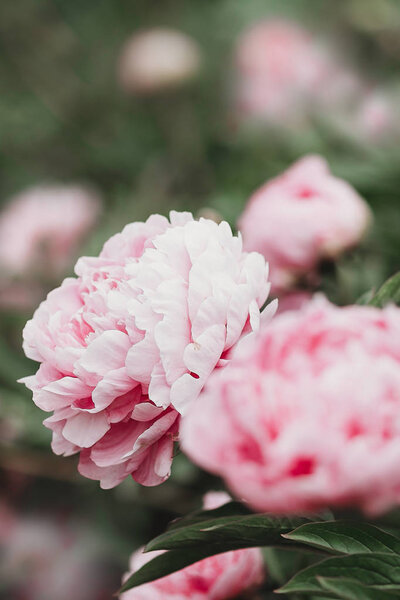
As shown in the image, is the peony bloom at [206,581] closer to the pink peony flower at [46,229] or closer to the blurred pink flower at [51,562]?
the blurred pink flower at [51,562]

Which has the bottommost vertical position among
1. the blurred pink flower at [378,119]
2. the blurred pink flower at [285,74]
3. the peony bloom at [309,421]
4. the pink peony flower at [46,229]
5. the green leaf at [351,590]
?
the pink peony flower at [46,229]

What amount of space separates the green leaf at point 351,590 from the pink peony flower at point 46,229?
0.75 m

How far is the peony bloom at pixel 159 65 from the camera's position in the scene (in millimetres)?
1295

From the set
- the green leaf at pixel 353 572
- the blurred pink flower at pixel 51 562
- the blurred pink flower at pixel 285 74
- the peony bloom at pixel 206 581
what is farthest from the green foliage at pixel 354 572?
the blurred pink flower at pixel 285 74

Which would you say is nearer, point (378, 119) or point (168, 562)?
point (168, 562)

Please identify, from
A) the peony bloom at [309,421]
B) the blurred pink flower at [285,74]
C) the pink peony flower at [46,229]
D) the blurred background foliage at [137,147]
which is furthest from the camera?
the blurred pink flower at [285,74]

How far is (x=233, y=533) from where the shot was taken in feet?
1.21

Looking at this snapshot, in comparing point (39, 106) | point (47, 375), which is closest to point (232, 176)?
point (47, 375)

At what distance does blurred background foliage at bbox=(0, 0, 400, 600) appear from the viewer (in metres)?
0.84

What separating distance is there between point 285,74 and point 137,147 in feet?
1.04

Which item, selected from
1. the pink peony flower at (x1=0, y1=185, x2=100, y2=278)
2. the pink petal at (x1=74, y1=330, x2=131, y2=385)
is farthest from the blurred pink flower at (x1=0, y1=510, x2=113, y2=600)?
the pink petal at (x1=74, y1=330, x2=131, y2=385)

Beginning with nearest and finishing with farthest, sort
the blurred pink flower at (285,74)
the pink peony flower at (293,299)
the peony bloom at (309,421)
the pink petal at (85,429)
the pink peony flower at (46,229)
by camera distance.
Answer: the peony bloom at (309,421), the pink petal at (85,429), the pink peony flower at (293,299), the pink peony flower at (46,229), the blurred pink flower at (285,74)

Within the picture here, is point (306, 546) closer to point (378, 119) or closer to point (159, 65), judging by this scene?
point (378, 119)

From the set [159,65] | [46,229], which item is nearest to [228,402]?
[46,229]
